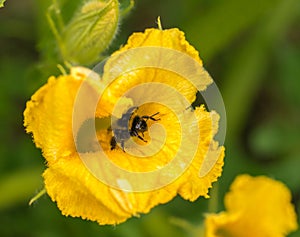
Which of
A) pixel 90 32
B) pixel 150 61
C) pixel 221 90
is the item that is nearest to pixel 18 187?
pixel 90 32

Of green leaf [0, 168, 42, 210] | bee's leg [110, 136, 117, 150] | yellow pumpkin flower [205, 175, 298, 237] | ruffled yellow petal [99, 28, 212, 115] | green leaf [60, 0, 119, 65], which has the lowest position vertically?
yellow pumpkin flower [205, 175, 298, 237]

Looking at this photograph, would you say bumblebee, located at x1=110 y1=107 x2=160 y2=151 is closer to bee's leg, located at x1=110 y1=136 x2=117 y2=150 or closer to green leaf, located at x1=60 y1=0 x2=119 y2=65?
bee's leg, located at x1=110 y1=136 x2=117 y2=150

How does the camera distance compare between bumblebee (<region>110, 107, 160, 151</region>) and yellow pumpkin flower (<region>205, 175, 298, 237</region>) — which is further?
yellow pumpkin flower (<region>205, 175, 298, 237</region>)

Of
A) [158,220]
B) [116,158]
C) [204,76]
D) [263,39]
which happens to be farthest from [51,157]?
[263,39]

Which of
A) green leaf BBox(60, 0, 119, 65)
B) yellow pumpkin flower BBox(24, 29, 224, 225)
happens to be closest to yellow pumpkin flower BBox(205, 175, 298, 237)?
yellow pumpkin flower BBox(24, 29, 224, 225)

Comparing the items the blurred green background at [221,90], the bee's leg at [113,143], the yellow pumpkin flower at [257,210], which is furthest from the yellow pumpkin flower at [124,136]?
the blurred green background at [221,90]

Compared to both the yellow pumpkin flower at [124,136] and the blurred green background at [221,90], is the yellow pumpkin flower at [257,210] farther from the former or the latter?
the yellow pumpkin flower at [124,136]

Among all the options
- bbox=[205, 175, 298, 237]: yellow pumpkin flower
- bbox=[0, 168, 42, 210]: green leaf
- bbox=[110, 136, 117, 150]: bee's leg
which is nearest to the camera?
bbox=[110, 136, 117, 150]: bee's leg

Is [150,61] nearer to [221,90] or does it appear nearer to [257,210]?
[257,210]
